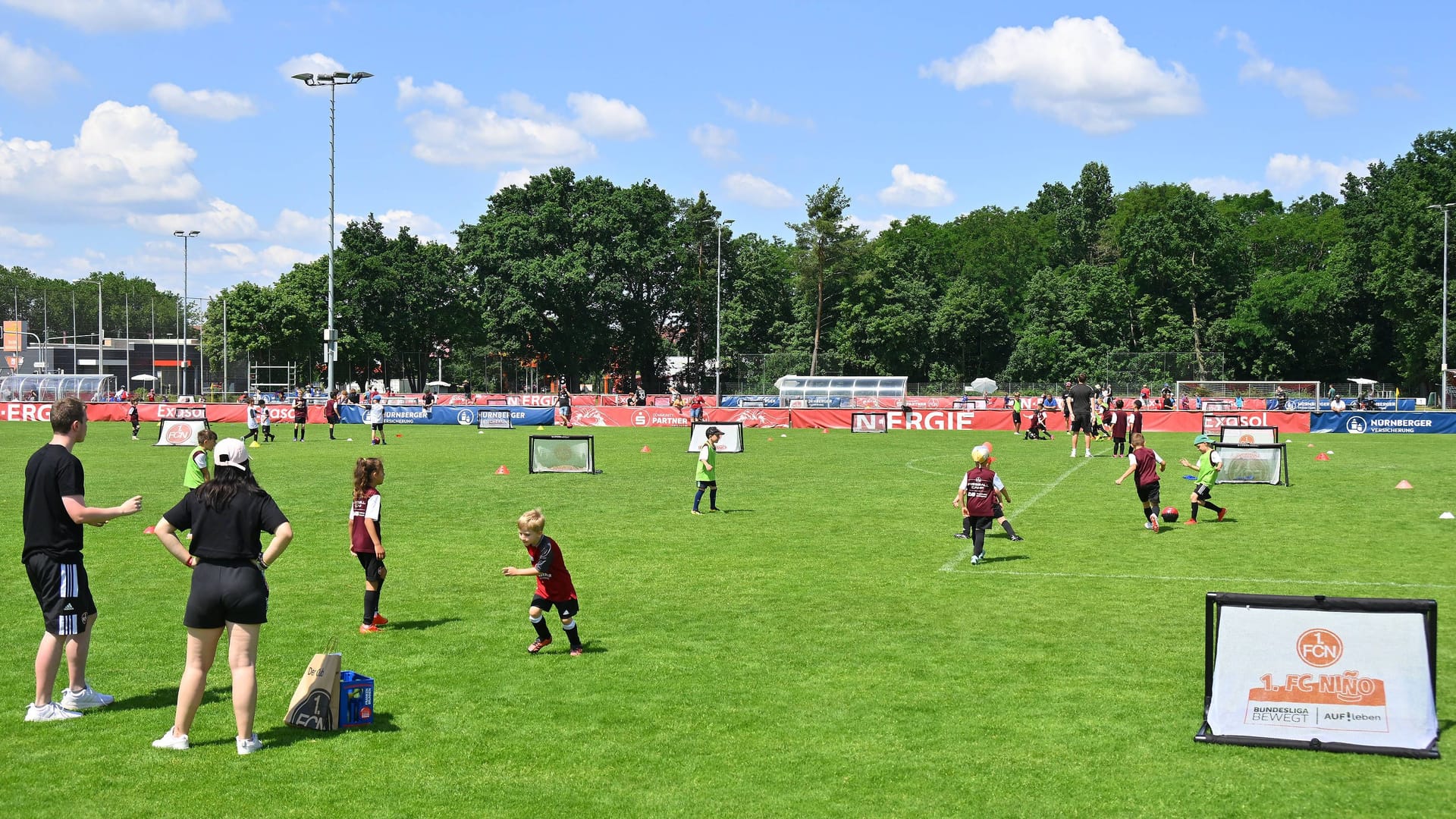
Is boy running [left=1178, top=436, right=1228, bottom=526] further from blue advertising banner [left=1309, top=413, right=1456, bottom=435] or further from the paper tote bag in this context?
blue advertising banner [left=1309, top=413, right=1456, bottom=435]

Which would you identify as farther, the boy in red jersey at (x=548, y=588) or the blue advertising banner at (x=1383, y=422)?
the blue advertising banner at (x=1383, y=422)

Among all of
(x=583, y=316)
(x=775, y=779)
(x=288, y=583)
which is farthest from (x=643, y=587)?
(x=583, y=316)

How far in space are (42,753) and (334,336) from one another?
158 feet

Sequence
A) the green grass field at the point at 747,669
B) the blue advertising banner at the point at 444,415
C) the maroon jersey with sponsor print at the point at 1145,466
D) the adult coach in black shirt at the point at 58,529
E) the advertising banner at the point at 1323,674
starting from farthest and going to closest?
the blue advertising banner at the point at 444,415, the maroon jersey with sponsor print at the point at 1145,466, the adult coach in black shirt at the point at 58,529, the advertising banner at the point at 1323,674, the green grass field at the point at 747,669

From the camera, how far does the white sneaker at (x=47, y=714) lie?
314 inches

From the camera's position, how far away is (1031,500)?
74.0ft

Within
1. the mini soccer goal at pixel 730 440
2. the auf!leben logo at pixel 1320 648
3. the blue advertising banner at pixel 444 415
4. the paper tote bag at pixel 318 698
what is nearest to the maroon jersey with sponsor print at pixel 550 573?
the paper tote bag at pixel 318 698

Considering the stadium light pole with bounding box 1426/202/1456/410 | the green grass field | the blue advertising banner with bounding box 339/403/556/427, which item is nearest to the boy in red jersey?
the green grass field

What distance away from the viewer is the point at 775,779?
6988 mm

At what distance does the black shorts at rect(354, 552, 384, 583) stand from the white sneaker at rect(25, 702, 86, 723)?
312cm

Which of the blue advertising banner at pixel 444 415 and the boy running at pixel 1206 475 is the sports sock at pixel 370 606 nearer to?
the boy running at pixel 1206 475

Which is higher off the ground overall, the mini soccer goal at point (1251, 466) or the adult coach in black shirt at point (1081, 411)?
the adult coach in black shirt at point (1081, 411)

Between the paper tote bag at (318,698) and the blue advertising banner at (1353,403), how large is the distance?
59.9 meters

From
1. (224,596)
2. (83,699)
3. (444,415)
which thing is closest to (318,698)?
(224,596)
